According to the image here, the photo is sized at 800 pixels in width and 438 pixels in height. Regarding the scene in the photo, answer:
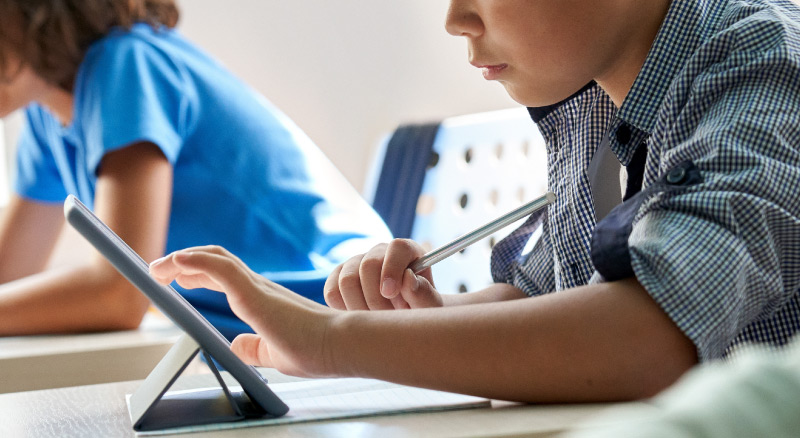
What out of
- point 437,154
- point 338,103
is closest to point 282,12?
point 338,103

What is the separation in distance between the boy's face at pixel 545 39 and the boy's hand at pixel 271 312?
11.3 inches

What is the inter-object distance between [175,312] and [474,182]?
117 centimetres

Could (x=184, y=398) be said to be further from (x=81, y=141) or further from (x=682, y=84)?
(x=81, y=141)

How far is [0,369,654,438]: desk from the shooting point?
431 mm

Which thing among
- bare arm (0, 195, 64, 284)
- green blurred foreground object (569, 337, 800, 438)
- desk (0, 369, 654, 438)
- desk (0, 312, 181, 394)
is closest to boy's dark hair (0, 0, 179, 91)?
bare arm (0, 195, 64, 284)

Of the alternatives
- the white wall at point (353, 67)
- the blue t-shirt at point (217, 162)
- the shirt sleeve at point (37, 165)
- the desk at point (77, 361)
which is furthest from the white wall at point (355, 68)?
the desk at point (77, 361)

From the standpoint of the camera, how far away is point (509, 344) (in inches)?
19.6

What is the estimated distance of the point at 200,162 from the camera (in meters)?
1.33

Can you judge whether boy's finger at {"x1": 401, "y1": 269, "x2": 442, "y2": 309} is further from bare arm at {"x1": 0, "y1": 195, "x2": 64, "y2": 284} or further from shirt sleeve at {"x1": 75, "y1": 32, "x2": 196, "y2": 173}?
bare arm at {"x1": 0, "y1": 195, "x2": 64, "y2": 284}

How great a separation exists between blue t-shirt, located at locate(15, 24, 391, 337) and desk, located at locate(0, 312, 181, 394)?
27cm

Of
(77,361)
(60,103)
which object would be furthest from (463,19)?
(60,103)

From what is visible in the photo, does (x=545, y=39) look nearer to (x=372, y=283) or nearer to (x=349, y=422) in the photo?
(x=372, y=283)

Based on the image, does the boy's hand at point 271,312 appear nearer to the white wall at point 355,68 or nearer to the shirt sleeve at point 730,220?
the shirt sleeve at point 730,220

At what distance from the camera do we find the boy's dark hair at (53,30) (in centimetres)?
134
